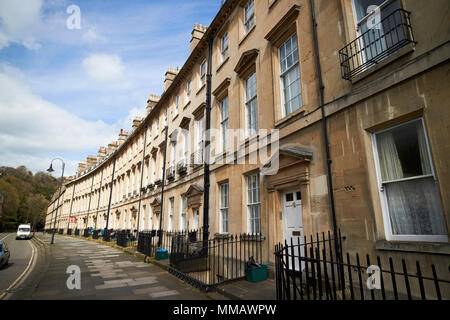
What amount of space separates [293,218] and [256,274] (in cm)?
186

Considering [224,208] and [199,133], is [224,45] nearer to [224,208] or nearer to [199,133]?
[199,133]

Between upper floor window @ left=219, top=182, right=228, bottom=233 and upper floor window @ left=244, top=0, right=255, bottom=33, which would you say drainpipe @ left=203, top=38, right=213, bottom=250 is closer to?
upper floor window @ left=219, top=182, right=228, bottom=233

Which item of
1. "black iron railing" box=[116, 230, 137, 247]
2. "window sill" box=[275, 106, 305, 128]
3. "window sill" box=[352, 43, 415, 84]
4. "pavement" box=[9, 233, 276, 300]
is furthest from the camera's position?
"black iron railing" box=[116, 230, 137, 247]

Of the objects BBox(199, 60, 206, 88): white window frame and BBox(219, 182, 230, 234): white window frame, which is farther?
BBox(199, 60, 206, 88): white window frame

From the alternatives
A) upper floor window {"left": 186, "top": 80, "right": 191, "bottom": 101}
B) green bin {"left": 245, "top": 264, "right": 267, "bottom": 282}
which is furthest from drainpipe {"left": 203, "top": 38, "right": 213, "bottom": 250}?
green bin {"left": 245, "top": 264, "right": 267, "bottom": 282}

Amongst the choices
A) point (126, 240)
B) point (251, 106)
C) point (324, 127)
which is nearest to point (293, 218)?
point (324, 127)

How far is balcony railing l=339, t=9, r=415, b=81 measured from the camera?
4.86 metres

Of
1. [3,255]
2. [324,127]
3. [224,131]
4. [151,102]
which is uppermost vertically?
[151,102]

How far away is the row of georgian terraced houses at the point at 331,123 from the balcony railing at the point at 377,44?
1.1 inches

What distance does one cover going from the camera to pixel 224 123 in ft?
39.8

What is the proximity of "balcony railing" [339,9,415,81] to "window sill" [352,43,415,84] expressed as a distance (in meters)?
0.09

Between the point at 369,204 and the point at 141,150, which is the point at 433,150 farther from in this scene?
the point at 141,150

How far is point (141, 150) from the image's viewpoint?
25641mm
